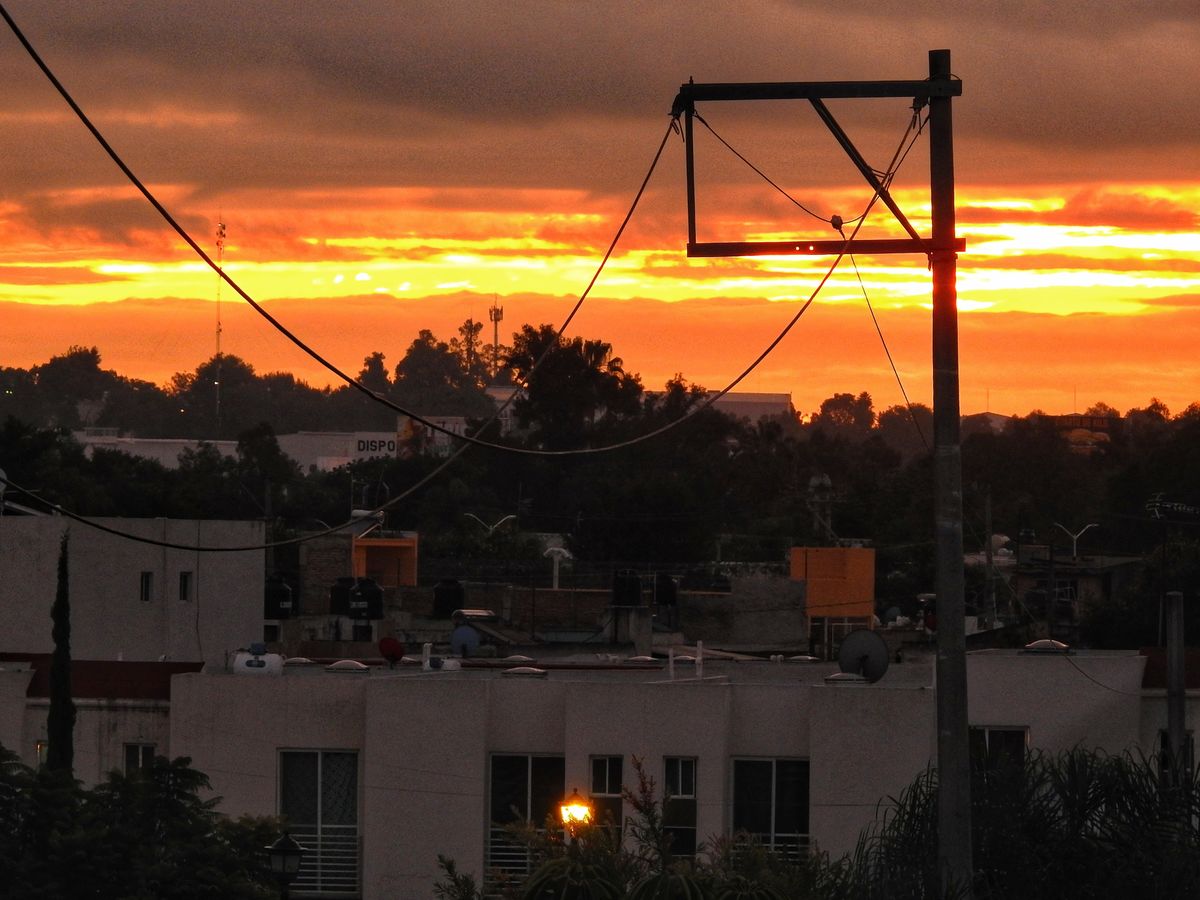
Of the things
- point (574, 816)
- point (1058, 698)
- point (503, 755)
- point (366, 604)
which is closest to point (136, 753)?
point (503, 755)

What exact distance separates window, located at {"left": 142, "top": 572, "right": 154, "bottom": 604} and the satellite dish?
19.6 m

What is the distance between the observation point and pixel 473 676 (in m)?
27.1

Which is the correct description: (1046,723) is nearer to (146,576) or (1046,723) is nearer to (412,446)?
(146,576)

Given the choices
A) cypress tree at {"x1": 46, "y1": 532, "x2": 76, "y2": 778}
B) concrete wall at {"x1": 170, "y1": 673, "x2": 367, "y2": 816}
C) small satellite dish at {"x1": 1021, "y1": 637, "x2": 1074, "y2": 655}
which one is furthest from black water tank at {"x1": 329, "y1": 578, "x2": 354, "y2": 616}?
concrete wall at {"x1": 170, "y1": 673, "x2": 367, "y2": 816}

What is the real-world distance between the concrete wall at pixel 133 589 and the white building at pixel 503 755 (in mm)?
13660

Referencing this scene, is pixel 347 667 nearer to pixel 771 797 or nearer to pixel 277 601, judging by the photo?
pixel 771 797

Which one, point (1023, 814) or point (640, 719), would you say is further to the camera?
point (640, 719)

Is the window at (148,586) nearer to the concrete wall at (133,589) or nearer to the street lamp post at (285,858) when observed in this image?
the concrete wall at (133,589)

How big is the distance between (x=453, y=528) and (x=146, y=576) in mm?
55467

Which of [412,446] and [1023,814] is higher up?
[412,446]

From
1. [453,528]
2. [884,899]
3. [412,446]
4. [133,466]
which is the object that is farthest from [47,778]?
[412,446]

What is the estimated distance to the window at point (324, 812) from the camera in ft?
81.6

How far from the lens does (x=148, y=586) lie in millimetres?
41594

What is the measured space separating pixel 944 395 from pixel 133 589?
29255mm
